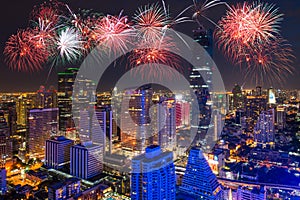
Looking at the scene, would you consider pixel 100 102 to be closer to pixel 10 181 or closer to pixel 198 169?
pixel 10 181

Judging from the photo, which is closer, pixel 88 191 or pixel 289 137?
pixel 88 191

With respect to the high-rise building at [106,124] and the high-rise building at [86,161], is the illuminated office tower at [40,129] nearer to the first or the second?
the high-rise building at [106,124]

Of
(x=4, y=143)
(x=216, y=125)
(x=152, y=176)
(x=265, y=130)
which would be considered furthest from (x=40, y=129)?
(x=265, y=130)

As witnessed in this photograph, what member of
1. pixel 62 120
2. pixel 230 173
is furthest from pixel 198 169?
pixel 62 120

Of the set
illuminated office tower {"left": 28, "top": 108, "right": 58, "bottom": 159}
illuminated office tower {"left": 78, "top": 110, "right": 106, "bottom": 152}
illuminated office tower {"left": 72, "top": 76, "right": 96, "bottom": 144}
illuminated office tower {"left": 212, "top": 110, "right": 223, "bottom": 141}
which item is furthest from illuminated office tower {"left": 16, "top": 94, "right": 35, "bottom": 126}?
illuminated office tower {"left": 212, "top": 110, "right": 223, "bottom": 141}

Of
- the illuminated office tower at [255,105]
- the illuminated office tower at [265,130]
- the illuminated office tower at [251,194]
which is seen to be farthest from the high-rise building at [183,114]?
the illuminated office tower at [251,194]

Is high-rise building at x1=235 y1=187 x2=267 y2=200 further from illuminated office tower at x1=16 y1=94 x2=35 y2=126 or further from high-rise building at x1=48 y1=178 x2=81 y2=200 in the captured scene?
illuminated office tower at x1=16 y1=94 x2=35 y2=126
